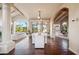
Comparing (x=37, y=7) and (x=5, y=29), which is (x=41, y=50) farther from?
(x=37, y=7)

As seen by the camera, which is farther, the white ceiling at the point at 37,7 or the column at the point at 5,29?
the white ceiling at the point at 37,7

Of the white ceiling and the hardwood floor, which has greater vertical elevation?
the white ceiling

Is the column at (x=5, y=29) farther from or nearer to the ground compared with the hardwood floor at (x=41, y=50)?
farther from the ground

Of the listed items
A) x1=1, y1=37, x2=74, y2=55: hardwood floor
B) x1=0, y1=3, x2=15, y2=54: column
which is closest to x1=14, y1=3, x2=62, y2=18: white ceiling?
x1=0, y1=3, x2=15, y2=54: column

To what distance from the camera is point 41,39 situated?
740 centimetres

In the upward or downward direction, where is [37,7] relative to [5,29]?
upward

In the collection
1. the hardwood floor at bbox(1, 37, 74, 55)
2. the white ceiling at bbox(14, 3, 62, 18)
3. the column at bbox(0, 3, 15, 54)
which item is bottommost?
the hardwood floor at bbox(1, 37, 74, 55)

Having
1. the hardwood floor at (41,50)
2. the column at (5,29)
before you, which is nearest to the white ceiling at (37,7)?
the column at (5,29)

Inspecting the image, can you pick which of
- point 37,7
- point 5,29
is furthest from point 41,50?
point 37,7

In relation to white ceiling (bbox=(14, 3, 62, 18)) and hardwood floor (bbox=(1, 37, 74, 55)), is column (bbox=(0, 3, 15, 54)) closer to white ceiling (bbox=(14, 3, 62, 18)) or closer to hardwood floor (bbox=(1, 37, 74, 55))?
hardwood floor (bbox=(1, 37, 74, 55))

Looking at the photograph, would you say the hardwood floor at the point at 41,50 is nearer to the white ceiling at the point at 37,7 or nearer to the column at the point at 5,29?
the column at the point at 5,29
